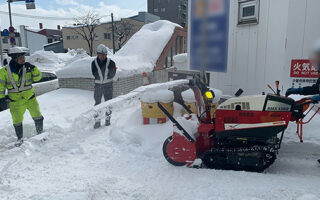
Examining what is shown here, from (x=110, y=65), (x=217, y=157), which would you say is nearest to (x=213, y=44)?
(x=110, y=65)

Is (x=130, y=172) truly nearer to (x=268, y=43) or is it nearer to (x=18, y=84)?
A: (x=18, y=84)

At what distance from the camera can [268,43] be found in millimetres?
5230

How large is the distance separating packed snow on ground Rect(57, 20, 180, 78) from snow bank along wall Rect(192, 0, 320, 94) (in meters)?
4.59

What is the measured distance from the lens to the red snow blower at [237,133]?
290 centimetres

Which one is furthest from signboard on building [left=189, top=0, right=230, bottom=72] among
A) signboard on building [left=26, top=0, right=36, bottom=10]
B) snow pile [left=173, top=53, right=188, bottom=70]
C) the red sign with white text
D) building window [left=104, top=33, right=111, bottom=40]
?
building window [left=104, top=33, right=111, bottom=40]

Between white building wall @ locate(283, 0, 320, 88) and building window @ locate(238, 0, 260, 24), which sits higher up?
building window @ locate(238, 0, 260, 24)

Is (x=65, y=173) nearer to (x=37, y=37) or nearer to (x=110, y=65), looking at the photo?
(x=110, y=65)

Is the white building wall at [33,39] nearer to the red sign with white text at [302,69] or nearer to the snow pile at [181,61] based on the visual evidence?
the snow pile at [181,61]

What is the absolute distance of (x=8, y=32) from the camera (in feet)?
48.3

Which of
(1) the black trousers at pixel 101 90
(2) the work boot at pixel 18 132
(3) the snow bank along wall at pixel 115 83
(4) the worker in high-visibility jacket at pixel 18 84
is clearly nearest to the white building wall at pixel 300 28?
(1) the black trousers at pixel 101 90

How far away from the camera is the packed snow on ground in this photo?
9133 millimetres

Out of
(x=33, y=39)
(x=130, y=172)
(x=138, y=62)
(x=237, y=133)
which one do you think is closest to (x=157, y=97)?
(x=130, y=172)

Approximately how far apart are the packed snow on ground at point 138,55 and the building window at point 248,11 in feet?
16.1

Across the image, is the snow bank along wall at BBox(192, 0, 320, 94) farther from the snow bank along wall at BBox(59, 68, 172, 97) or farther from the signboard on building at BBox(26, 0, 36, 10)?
the signboard on building at BBox(26, 0, 36, 10)
